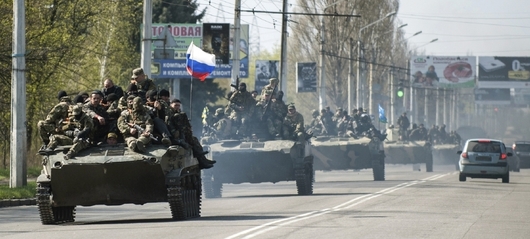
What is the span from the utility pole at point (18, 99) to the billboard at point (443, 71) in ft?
186

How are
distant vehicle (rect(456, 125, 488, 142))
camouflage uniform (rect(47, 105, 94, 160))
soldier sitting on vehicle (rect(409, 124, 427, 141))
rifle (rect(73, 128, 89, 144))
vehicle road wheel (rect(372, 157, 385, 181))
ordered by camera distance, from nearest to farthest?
1. rifle (rect(73, 128, 89, 144))
2. camouflage uniform (rect(47, 105, 94, 160))
3. vehicle road wheel (rect(372, 157, 385, 181))
4. soldier sitting on vehicle (rect(409, 124, 427, 141))
5. distant vehicle (rect(456, 125, 488, 142))

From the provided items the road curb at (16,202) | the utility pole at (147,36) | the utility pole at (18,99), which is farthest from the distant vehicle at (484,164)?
the road curb at (16,202)

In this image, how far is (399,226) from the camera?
16.0 metres

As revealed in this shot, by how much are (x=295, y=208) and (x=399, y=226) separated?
14.8 feet

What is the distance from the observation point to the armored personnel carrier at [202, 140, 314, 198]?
82.3 ft

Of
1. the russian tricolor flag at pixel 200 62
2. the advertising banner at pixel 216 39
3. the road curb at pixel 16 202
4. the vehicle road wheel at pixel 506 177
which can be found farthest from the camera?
the advertising banner at pixel 216 39

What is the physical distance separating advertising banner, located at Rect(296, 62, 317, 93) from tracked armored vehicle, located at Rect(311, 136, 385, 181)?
22207mm

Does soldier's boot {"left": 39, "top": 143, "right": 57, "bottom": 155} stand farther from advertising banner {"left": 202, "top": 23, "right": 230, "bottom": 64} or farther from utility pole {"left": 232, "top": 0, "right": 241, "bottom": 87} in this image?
advertising banner {"left": 202, "top": 23, "right": 230, "bottom": 64}

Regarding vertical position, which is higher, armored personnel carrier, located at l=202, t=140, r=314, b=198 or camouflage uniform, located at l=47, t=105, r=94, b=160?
camouflage uniform, located at l=47, t=105, r=94, b=160

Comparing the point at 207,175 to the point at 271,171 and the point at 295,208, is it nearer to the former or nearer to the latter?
the point at 271,171

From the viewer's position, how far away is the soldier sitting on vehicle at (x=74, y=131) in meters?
16.8

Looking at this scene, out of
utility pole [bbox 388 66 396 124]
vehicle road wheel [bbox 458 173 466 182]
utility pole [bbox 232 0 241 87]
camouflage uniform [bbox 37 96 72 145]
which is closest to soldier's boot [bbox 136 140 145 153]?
camouflage uniform [bbox 37 96 72 145]

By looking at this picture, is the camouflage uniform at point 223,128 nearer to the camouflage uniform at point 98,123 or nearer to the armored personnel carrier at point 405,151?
the camouflage uniform at point 98,123

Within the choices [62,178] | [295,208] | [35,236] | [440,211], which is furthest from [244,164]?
[35,236]
